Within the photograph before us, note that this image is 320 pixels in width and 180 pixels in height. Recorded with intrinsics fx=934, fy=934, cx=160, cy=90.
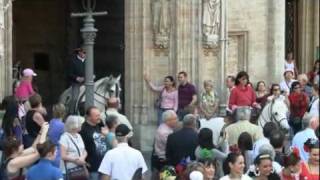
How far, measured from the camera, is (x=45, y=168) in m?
8.88

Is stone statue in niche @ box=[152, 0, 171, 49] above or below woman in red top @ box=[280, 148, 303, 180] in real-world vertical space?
above

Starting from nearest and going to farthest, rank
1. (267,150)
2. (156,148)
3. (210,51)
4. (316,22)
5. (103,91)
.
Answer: (267,150)
(156,148)
(103,91)
(210,51)
(316,22)

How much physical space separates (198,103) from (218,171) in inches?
310

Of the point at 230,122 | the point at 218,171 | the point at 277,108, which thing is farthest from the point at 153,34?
the point at 218,171

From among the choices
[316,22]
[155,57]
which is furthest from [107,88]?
[316,22]

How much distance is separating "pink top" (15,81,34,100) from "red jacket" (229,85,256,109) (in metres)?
3.57

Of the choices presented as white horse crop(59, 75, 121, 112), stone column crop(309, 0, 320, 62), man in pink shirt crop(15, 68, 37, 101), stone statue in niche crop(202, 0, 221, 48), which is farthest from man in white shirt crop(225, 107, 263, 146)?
stone column crop(309, 0, 320, 62)

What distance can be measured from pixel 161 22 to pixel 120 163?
9471mm

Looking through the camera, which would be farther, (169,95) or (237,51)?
(237,51)

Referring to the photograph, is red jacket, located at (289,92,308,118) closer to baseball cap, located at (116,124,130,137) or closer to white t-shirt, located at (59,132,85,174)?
white t-shirt, located at (59,132,85,174)

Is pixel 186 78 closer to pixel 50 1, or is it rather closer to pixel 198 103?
pixel 198 103

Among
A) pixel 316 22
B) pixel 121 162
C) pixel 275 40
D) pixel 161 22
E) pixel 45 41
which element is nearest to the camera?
pixel 121 162

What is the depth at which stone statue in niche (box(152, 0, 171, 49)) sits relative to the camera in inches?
752

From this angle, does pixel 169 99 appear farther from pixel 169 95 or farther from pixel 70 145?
pixel 70 145
